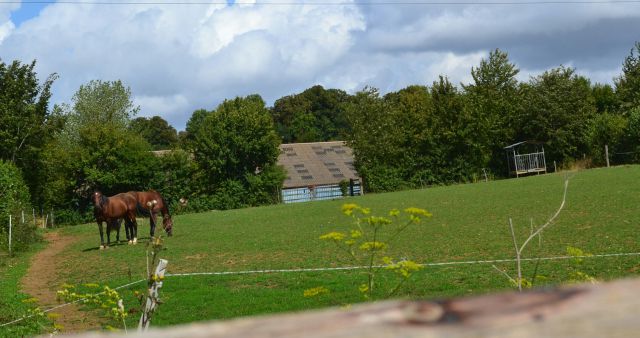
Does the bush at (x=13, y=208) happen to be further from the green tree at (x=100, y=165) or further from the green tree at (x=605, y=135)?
the green tree at (x=605, y=135)

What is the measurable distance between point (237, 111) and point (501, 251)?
3972 cm

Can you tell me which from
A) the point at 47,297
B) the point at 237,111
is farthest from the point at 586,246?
the point at 237,111

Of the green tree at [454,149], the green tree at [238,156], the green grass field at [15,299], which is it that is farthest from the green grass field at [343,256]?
the green tree at [454,149]

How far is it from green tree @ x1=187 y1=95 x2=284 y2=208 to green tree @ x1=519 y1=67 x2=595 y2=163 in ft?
55.8

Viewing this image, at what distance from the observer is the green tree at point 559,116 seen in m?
54.4

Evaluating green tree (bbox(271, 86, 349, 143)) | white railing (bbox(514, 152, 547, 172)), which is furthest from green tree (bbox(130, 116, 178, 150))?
white railing (bbox(514, 152, 547, 172))

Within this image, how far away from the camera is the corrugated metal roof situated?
213 feet

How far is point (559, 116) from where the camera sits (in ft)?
181

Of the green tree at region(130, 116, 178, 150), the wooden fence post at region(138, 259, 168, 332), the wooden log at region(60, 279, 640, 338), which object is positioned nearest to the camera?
the wooden log at region(60, 279, 640, 338)

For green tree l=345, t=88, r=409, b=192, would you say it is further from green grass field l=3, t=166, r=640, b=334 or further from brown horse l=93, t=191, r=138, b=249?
brown horse l=93, t=191, r=138, b=249

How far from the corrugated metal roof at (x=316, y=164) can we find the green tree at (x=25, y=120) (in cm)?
2345

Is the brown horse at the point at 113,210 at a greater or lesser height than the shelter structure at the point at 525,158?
lesser

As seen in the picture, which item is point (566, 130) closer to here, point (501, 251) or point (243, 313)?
point (501, 251)

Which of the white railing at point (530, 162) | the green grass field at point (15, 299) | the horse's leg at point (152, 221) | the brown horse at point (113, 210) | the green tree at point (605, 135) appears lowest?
the green grass field at point (15, 299)
